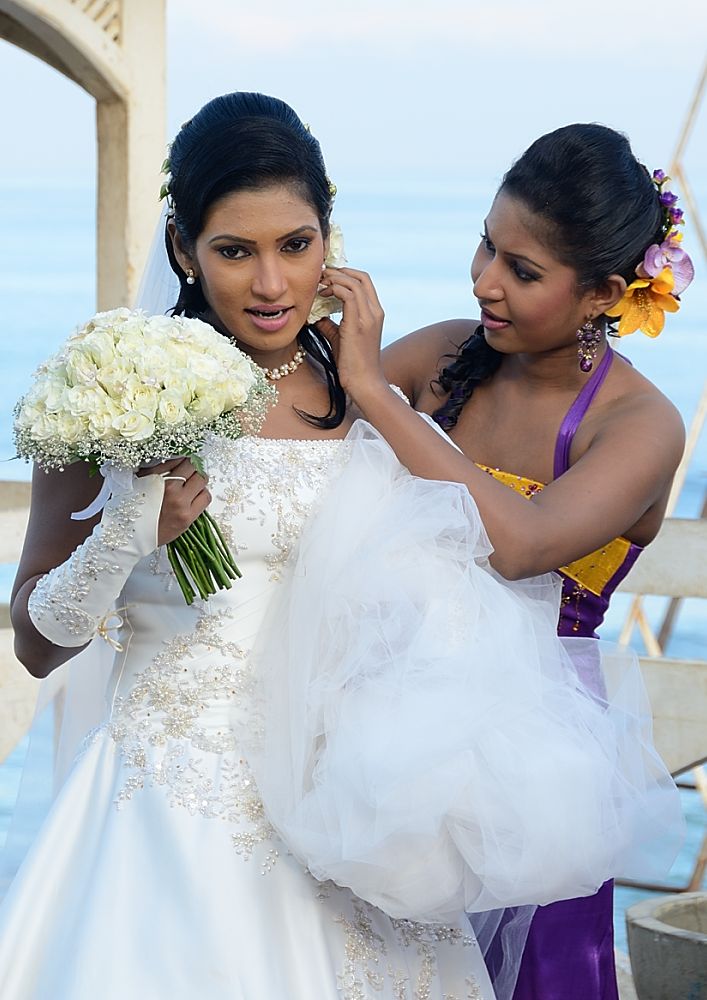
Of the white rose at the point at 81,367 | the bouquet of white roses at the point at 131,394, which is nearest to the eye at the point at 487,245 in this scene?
the bouquet of white roses at the point at 131,394

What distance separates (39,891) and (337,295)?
44.5 inches

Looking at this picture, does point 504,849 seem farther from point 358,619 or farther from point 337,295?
point 337,295

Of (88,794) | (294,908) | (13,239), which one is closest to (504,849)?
(294,908)

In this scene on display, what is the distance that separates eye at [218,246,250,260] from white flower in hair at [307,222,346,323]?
0.69 ft

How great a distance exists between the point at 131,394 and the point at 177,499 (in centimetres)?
21

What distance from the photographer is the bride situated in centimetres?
208

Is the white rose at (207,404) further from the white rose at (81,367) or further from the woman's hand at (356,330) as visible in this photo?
the woman's hand at (356,330)

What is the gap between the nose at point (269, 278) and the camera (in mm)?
2342

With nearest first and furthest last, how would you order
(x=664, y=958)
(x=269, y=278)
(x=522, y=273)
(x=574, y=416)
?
1. (x=269, y=278)
2. (x=522, y=273)
3. (x=574, y=416)
4. (x=664, y=958)

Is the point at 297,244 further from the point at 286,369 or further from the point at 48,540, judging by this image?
the point at 48,540

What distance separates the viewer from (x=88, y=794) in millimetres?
2316

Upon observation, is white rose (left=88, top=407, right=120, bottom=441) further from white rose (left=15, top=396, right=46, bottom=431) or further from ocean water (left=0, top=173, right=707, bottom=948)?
ocean water (left=0, top=173, right=707, bottom=948)

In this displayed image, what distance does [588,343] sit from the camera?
2.78m

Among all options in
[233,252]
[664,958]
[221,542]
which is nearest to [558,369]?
[233,252]
